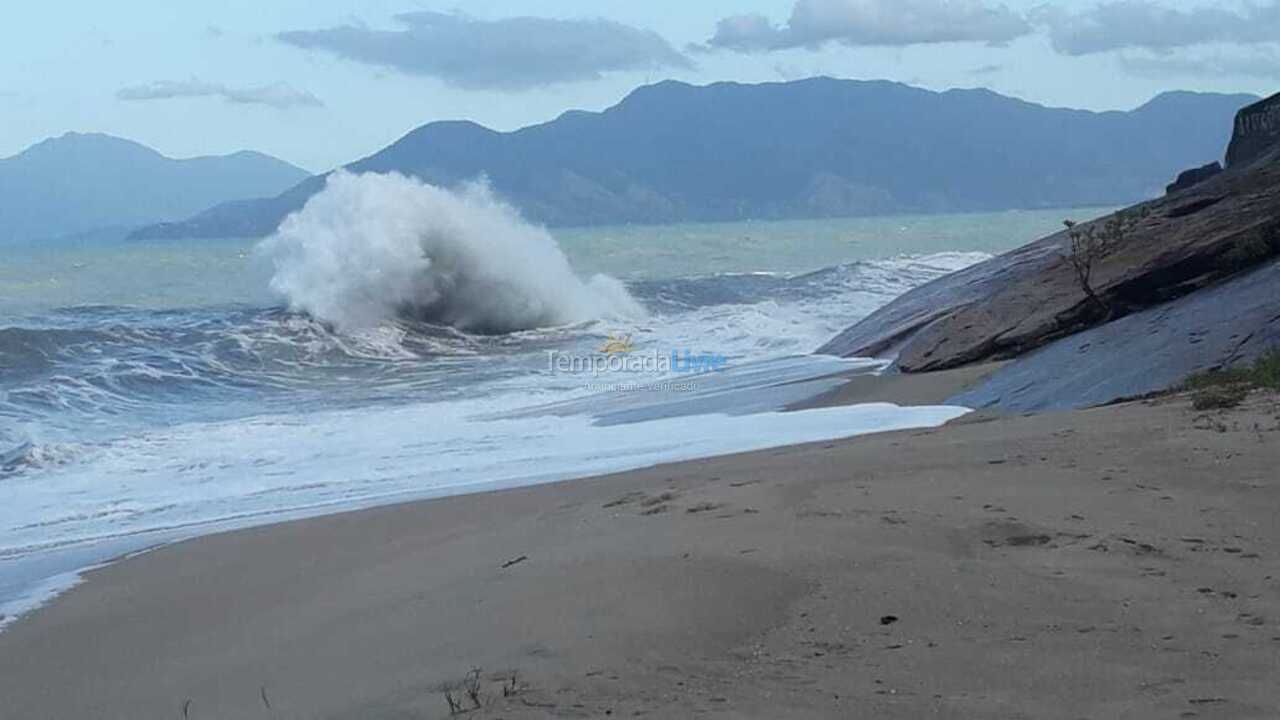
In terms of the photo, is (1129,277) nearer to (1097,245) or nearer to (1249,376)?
(1097,245)

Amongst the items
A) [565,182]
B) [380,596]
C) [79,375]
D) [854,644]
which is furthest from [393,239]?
[565,182]

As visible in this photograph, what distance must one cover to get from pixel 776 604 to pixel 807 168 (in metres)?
178

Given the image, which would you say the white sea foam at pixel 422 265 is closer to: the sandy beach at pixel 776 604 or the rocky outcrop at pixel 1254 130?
the rocky outcrop at pixel 1254 130

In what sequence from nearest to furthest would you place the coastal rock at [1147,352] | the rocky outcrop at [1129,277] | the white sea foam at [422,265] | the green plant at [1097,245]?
1. the coastal rock at [1147,352]
2. the rocky outcrop at [1129,277]
3. the green plant at [1097,245]
4. the white sea foam at [422,265]

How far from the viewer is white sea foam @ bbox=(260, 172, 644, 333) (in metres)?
26.6

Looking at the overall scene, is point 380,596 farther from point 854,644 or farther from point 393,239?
point 393,239

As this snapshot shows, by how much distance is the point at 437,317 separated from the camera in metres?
26.8

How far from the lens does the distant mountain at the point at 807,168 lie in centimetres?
16562

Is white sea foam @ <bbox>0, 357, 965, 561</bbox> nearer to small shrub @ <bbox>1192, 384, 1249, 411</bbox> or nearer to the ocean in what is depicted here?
the ocean

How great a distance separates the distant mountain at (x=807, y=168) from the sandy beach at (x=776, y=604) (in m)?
150

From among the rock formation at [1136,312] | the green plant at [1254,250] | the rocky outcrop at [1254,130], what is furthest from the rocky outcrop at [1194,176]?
the green plant at [1254,250]

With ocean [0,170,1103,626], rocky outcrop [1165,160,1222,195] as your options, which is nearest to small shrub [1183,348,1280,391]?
ocean [0,170,1103,626]

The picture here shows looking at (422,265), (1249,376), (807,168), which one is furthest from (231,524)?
(807,168)

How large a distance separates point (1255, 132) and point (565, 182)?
6135 inches
